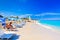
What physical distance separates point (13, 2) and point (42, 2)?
3.43m

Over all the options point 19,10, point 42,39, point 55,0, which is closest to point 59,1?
point 55,0

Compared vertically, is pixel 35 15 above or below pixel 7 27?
above

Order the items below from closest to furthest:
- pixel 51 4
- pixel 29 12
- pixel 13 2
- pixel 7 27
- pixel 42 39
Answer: pixel 42 39
pixel 7 27
pixel 13 2
pixel 51 4
pixel 29 12

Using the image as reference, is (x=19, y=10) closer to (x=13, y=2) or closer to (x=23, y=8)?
(x=23, y=8)

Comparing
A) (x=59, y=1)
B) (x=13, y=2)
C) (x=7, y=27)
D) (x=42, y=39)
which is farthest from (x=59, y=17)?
(x=42, y=39)

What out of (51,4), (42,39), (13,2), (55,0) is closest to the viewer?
(42,39)

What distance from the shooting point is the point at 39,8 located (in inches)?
723

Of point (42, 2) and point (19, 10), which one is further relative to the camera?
point (19, 10)

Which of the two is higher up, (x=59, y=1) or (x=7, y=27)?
(x=59, y=1)

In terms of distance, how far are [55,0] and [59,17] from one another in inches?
299

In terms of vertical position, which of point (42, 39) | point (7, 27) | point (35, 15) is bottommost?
point (42, 39)

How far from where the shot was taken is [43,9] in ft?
61.2

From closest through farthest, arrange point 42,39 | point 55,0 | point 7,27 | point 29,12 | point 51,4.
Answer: point 42,39
point 7,27
point 55,0
point 51,4
point 29,12

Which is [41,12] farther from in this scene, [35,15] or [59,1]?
[59,1]
